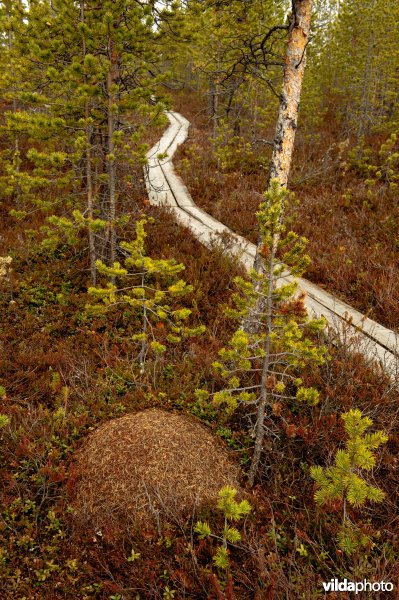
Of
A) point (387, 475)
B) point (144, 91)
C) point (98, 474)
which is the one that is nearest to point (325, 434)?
point (387, 475)

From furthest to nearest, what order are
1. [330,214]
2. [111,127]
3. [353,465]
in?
[330,214] → [111,127] → [353,465]

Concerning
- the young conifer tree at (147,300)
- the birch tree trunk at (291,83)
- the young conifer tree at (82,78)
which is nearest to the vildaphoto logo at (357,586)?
the young conifer tree at (147,300)

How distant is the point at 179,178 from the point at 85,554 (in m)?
15.4

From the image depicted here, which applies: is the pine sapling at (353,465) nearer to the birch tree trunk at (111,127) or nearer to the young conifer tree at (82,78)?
the young conifer tree at (82,78)

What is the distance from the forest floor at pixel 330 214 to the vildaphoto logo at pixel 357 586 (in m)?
4.20

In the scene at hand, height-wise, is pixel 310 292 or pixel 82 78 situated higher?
pixel 82 78

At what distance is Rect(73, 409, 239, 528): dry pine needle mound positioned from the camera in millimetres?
3996

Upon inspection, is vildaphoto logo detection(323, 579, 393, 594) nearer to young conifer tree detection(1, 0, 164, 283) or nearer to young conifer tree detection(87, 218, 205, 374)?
young conifer tree detection(87, 218, 205, 374)

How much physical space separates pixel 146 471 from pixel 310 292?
17.7 feet

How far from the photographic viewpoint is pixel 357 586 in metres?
3.08

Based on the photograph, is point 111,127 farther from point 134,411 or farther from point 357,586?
point 357,586

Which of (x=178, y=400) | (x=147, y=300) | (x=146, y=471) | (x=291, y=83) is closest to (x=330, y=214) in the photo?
(x=291, y=83)

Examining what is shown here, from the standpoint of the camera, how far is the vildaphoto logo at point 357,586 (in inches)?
118

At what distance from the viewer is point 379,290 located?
7.54 m
